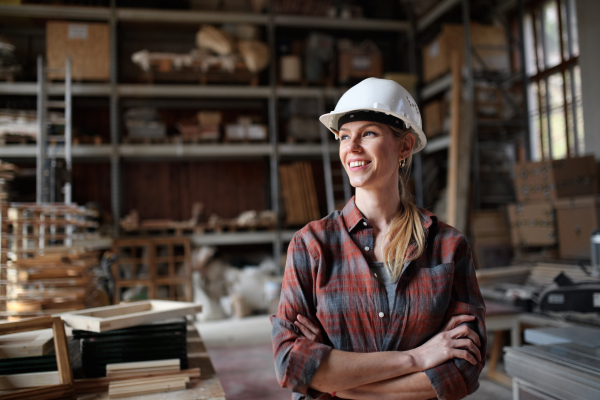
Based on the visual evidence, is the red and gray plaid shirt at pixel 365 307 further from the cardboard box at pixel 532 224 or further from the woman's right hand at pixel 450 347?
the cardboard box at pixel 532 224

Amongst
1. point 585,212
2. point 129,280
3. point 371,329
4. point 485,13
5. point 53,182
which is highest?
point 485,13

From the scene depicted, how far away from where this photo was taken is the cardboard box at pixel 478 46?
7475 mm

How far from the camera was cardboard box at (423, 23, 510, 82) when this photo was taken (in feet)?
24.5

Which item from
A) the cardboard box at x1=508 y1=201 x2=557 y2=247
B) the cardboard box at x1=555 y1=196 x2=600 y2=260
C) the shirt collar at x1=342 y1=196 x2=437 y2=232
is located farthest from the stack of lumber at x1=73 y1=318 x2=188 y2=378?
the cardboard box at x1=508 y1=201 x2=557 y2=247

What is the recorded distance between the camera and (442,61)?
7.56 meters

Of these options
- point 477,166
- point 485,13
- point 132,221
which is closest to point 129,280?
point 132,221

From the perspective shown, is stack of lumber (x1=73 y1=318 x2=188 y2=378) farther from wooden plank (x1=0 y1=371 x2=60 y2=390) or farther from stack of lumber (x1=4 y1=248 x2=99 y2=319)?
stack of lumber (x1=4 y1=248 x2=99 y2=319)

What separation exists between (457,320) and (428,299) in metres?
0.12

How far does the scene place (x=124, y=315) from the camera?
2207 mm

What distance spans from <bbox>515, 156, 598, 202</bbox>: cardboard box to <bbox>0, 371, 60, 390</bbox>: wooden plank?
18.1 ft

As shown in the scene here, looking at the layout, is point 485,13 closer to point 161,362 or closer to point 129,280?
point 129,280

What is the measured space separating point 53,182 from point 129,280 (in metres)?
1.82

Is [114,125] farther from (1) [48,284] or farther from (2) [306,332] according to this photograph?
(2) [306,332]

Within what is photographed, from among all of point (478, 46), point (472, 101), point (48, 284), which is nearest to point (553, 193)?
point (472, 101)
